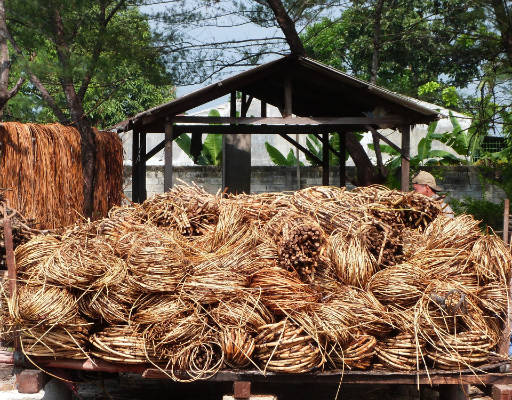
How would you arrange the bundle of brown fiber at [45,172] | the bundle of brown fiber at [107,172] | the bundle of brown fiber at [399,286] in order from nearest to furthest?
the bundle of brown fiber at [399,286], the bundle of brown fiber at [45,172], the bundle of brown fiber at [107,172]

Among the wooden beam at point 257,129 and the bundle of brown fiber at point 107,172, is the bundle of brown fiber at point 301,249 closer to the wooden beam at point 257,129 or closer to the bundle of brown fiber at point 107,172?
the bundle of brown fiber at point 107,172

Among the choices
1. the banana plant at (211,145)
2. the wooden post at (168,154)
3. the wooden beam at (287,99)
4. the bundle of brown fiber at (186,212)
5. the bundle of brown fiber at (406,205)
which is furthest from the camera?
the banana plant at (211,145)

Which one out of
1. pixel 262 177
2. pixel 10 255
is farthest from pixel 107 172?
pixel 10 255

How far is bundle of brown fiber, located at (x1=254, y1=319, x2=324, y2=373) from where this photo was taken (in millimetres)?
3996

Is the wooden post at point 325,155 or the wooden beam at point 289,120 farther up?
the wooden beam at point 289,120

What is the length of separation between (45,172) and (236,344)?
20.3 ft

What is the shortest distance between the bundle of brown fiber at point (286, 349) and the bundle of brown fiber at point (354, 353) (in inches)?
3.6

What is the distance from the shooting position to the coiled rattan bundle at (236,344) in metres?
3.99

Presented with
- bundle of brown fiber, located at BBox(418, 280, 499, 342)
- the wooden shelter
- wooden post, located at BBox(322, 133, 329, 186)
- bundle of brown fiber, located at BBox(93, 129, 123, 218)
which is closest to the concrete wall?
wooden post, located at BBox(322, 133, 329, 186)

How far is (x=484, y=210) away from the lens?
1478 cm

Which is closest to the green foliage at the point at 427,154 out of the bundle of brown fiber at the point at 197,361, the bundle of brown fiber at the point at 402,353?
the bundle of brown fiber at the point at 402,353

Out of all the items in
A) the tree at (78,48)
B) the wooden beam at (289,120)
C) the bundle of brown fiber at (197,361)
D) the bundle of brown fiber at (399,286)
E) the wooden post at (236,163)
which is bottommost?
the bundle of brown fiber at (197,361)

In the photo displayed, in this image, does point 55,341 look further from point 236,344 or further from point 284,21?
point 284,21

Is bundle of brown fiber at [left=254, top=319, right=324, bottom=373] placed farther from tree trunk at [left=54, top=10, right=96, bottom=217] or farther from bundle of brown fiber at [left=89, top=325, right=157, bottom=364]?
tree trunk at [left=54, top=10, right=96, bottom=217]
